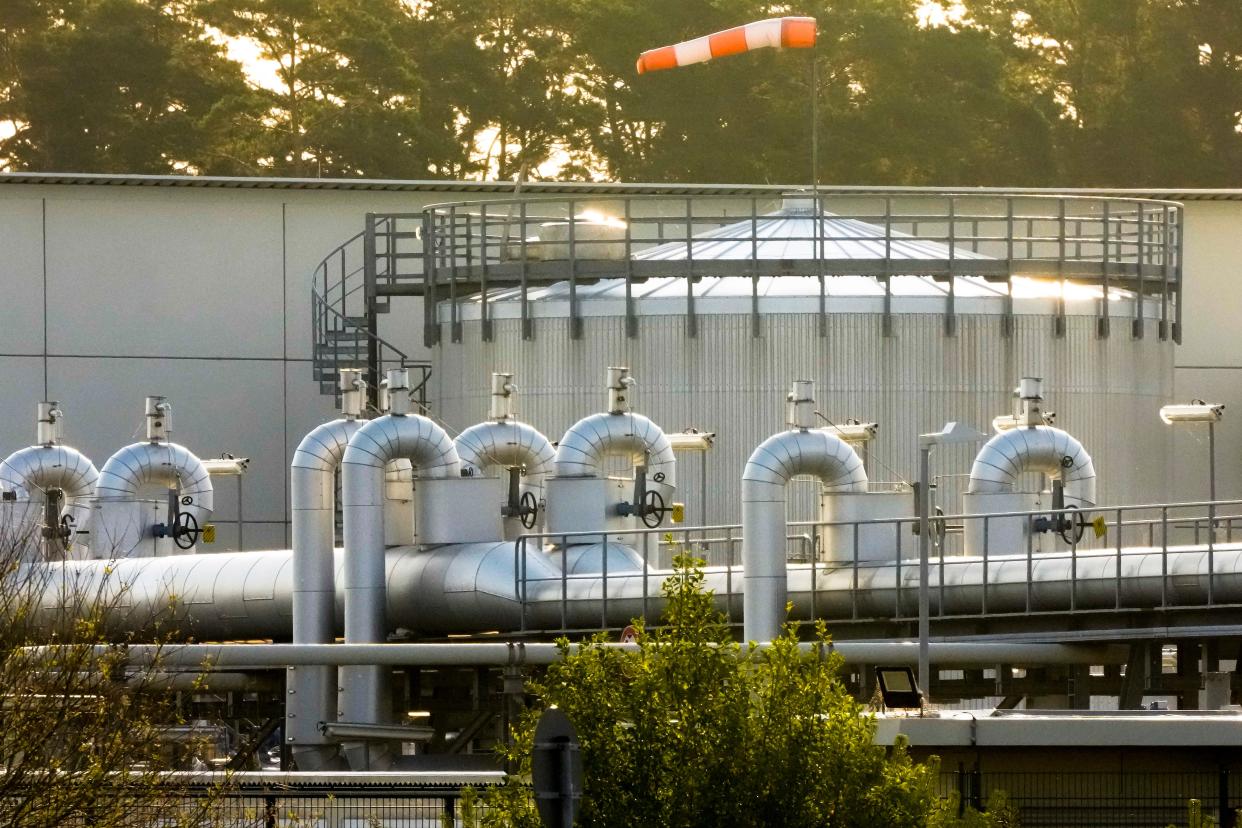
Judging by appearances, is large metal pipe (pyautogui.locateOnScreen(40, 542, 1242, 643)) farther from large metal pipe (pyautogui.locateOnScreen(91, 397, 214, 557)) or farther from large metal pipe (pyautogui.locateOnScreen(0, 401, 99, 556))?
large metal pipe (pyautogui.locateOnScreen(0, 401, 99, 556))

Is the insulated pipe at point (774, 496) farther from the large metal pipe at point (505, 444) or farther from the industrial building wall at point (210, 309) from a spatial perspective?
the industrial building wall at point (210, 309)

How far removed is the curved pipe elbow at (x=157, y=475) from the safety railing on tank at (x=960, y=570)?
23.9ft

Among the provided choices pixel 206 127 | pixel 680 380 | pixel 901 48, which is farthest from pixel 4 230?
pixel 901 48

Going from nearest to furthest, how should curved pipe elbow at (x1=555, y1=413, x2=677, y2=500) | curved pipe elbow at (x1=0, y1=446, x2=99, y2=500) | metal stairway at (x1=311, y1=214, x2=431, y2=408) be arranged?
curved pipe elbow at (x1=555, y1=413, x2=677, y2=500)
curved pipe elbow at (x1=0, y1=446, x2=99, y2=500)
metal stairway at (x1=311, y1=214, x2=431, y2=408)

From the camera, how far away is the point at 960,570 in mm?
33281

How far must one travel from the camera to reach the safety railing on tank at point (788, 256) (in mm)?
42062

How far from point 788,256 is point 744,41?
11322 mm

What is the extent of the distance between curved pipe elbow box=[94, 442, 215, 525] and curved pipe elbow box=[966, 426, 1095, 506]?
1311 centimetres

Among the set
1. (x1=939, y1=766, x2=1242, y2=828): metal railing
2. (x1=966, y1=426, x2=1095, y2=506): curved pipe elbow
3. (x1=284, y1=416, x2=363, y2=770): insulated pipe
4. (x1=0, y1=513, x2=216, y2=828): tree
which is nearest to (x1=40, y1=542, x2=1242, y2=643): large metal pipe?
(x1=284, y1=416, x2=363, y2=770): insulated pipe

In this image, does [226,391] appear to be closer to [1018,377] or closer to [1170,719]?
[1018,377]

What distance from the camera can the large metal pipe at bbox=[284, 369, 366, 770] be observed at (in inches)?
1357

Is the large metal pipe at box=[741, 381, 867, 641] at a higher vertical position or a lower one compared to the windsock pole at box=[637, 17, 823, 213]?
lower

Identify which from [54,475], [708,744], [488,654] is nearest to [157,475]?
[54,475]

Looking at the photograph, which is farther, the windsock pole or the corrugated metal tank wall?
the windsock pole
